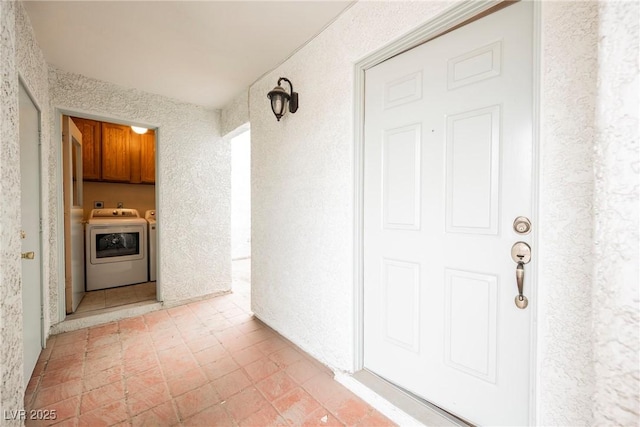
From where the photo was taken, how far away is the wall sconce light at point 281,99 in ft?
6.73

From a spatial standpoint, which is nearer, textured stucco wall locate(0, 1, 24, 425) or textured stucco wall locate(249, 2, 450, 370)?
textured stucco wall locate(0, 1, 24, 425)

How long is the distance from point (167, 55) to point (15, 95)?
1.13 metres

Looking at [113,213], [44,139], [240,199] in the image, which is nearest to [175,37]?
[44,139]

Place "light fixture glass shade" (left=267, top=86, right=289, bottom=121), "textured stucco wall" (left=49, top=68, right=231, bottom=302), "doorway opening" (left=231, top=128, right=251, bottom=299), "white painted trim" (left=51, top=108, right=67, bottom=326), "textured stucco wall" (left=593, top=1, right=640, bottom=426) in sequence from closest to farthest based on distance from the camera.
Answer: "textured stucco wall" (left=593, top=1, right=640, bottom=426), "light fixture glass shade" (left=267, top=86, right=289, bottom=121), "white painted trim" (left=51, top=108, right=67, bottom=326), "textured stucco wall" (left=49, top=68, right=231, bottom=302), "doorway opening" (left=231, top=128, right=251, bottom=299)

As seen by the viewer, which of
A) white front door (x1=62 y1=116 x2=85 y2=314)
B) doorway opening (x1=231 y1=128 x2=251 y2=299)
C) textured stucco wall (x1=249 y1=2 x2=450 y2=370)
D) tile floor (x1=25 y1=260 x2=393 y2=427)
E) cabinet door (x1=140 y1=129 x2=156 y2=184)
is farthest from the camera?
doorway opening (x1=231 y1=128 x2=251 y2=299)

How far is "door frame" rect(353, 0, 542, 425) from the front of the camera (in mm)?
1028

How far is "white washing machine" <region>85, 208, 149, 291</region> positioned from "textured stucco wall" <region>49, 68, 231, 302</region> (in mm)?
997

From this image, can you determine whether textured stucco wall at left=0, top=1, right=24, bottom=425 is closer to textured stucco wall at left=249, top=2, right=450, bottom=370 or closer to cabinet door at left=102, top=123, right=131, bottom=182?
textured stucco wall at left=249, top=2, right=450, bottom=370

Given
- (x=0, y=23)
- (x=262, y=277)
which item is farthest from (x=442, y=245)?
(x=0, y=23)

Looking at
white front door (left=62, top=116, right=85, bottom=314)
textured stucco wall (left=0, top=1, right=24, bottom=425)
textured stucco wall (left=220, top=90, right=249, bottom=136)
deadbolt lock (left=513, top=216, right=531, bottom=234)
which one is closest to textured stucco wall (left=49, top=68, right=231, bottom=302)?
textured stucco wall (left=220, top=90, right=249, bottom=136)

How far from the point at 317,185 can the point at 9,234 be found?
5.32 feet

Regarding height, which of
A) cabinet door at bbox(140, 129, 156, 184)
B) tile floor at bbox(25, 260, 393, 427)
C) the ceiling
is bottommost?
tile floor at bbox(25, 260, 393, 427)

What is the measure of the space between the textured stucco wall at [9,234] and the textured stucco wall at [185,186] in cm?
158

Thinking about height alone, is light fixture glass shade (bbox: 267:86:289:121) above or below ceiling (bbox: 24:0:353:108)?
below
